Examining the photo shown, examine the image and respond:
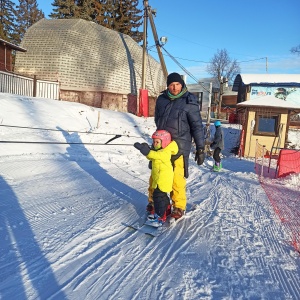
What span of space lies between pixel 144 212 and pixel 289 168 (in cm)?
547

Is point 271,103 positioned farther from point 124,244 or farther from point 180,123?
point 124,244

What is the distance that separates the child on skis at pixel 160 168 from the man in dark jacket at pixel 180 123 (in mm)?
250

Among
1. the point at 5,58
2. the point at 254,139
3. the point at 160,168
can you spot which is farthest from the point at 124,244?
the point at 5,58

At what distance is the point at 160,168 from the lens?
3.31 m

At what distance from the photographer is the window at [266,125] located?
38.9 ft

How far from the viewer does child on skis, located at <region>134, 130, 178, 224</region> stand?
10.8ft

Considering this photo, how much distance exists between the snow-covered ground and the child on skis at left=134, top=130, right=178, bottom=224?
31 cm

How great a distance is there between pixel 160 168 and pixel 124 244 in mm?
952

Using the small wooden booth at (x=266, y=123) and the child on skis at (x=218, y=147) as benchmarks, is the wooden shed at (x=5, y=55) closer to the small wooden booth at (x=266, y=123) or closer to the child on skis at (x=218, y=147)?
the small wooden booth at (x=266, y=123)

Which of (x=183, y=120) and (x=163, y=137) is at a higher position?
(x=183, y=120)

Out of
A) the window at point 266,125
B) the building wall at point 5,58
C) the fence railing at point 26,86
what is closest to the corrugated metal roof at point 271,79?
the window at point 266,125

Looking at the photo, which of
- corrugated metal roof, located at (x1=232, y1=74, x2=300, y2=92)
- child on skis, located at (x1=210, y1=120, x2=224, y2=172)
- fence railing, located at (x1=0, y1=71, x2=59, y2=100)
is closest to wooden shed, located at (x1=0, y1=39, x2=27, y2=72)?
fence railing, located at (x1=0, y1=71, x2=59, y2=100)

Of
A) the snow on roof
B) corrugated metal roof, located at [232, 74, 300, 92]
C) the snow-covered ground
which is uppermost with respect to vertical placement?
corrugated metal roof, located at [232, 74, 300, 92]

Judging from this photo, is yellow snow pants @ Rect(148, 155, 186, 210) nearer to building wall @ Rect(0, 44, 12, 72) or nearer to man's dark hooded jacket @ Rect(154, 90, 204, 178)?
man's dark hooded jacket @ Rect(154, 90, 204, 178)
